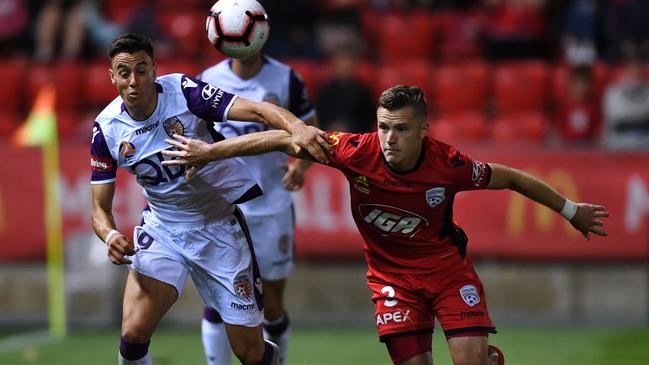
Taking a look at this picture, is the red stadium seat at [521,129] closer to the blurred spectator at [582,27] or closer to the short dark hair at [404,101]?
the blurred spectator at [582,27]

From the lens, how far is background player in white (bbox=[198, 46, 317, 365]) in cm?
882

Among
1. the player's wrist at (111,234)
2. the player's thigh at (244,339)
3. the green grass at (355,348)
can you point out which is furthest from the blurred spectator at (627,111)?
the player's wrist at (111,234)

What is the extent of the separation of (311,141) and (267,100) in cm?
199

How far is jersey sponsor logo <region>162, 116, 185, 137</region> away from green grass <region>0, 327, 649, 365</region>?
3.73 metres

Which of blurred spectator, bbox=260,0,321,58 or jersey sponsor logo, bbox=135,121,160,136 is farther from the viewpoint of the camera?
blurred spectator, bbox=260,0,321,58

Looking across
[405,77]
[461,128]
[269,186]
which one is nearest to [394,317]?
[269,186]

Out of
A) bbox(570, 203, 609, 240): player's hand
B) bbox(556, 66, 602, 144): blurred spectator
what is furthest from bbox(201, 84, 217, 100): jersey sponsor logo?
bbox(556, 66, 602, 144): blurred spectator

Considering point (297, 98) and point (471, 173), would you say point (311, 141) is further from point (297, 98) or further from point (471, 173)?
point (297, 98)

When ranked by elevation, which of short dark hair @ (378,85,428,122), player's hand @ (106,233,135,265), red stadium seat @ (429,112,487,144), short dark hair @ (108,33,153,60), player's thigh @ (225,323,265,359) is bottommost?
red stadium seat @ (429,112,487,144)

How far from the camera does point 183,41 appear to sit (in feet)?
53.6

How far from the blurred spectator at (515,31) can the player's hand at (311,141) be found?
877 cm

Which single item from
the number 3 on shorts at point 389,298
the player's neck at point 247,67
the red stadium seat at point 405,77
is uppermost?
the player's neck at point 247,67

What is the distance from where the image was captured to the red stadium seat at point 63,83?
15.8 m

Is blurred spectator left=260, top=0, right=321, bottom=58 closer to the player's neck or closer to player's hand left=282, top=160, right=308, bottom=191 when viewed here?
the player's neck
